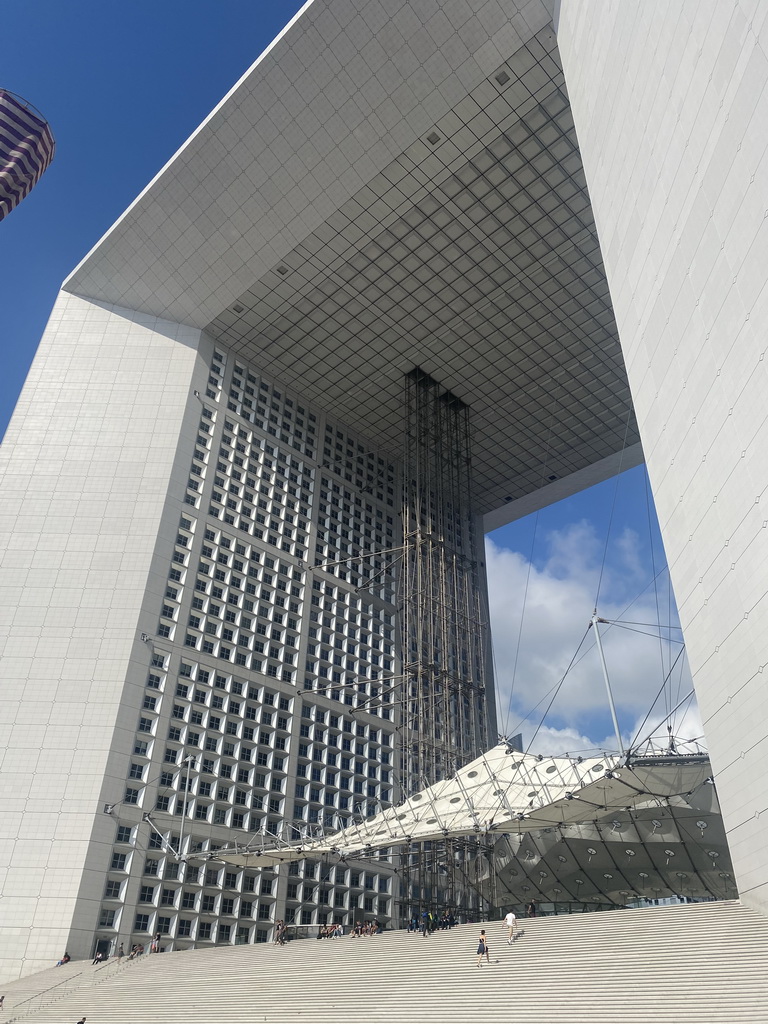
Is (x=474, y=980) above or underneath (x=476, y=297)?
underneath

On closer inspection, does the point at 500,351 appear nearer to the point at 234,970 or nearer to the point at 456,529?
Result: the point at 456,529

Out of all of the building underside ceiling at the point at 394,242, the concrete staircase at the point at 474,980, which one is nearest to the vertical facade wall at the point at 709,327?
the concrete staircase at the point at 474,980

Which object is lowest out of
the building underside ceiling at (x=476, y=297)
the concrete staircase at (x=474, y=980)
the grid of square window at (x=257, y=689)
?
the concrete staircase at (x=474, y=980)

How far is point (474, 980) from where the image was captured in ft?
50.6

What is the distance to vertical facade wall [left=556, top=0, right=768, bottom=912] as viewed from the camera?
50.0 ft

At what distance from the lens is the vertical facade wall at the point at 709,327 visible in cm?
1525

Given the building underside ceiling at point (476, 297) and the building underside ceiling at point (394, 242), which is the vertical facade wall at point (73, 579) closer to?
the building underside ceiling at point (394, 242)

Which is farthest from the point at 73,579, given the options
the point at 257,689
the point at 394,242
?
the point at 394,242

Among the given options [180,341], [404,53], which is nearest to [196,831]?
[180,341]

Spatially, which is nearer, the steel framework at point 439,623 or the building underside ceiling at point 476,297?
the building underside ceiling at point 476,297

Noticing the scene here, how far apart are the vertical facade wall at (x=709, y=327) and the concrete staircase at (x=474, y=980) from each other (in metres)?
2.24

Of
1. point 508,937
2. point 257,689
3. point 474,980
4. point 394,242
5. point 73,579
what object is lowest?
point 474,980

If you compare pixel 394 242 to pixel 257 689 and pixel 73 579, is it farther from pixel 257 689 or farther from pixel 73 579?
pixel 257 689

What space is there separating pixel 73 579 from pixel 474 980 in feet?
75.3
